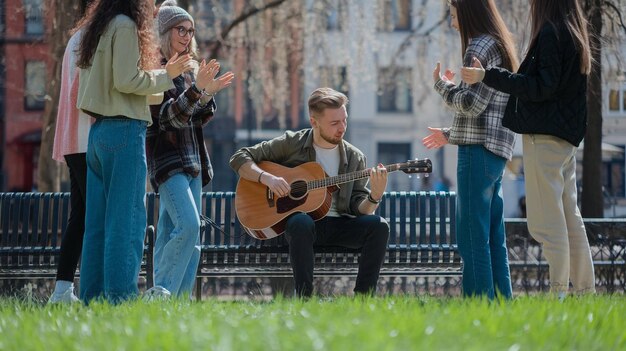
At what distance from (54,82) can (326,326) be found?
36.8 ft

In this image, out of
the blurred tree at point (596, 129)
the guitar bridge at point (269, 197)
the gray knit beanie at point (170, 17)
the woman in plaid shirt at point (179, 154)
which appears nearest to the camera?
the woman in plaid shirt at point (179, 154)

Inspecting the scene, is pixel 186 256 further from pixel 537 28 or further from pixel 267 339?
pixel 267 339

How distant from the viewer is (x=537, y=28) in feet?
22.0

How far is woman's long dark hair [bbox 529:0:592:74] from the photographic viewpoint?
6.55m

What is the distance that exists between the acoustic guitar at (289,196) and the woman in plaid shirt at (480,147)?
776 mm

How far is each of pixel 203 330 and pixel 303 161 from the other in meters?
3.94

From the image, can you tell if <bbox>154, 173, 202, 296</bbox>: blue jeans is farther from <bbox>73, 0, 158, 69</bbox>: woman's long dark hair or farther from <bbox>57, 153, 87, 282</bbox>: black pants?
<bbox>73, 0, 158, 69</bbox>: woman's long dark hair

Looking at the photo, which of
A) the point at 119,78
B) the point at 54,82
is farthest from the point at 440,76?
the point at 54,82

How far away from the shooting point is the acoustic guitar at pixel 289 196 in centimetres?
771

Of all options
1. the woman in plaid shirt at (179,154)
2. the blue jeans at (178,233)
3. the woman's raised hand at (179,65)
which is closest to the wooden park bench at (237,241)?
the woman in plaid shirt at (179,154)

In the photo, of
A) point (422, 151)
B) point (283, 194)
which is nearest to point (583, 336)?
point (283, 194)

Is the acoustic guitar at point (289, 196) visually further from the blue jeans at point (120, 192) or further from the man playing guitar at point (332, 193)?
the blue jeans at point (120, 192)

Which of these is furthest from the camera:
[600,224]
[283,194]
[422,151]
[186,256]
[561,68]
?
[422,151]

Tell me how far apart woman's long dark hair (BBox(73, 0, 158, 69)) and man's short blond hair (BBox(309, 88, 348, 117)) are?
1.62 m
